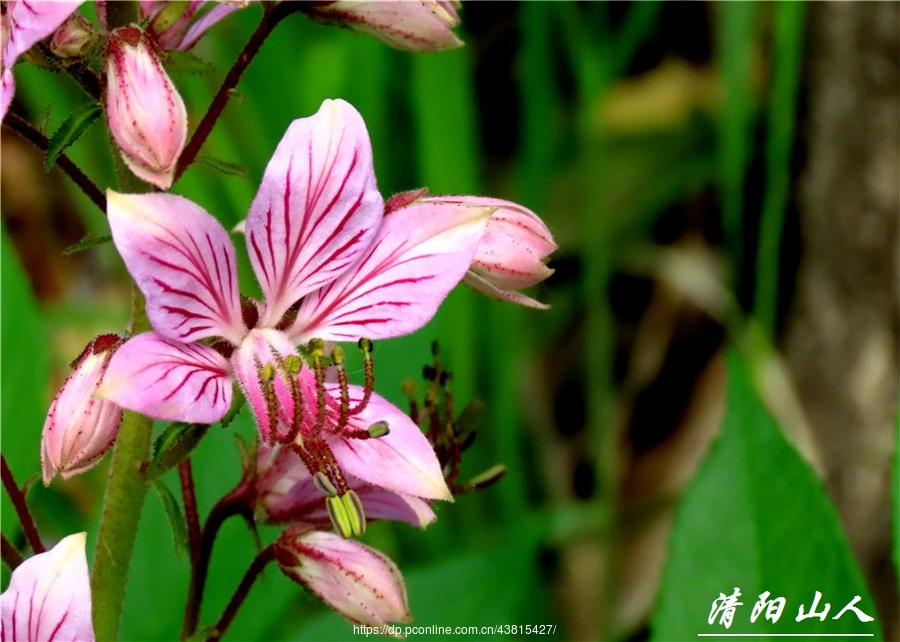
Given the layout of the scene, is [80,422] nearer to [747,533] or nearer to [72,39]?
[72,39]

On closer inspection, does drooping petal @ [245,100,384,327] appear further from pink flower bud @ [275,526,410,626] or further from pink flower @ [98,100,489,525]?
pink flower bud @ [275,526,410,626]

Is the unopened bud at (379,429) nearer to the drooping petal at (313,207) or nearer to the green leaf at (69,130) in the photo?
the drooping petal at (313,207)

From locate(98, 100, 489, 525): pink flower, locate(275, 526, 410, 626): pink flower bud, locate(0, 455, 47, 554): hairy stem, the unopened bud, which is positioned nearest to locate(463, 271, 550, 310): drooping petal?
locate(98, 100, 489, 525): pink flower

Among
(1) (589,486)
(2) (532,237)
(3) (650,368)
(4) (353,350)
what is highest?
(2) (532,237)

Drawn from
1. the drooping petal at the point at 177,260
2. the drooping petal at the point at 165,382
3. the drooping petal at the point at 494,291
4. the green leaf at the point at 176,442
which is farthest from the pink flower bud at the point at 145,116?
the drooping petal at the point at 494,291

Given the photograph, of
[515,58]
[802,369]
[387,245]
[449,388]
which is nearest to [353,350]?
[449,388]

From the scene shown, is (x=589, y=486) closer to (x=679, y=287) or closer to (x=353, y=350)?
(x=679, y=287)

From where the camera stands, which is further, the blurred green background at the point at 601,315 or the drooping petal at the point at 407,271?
the blurred green background at the point at 601,315
